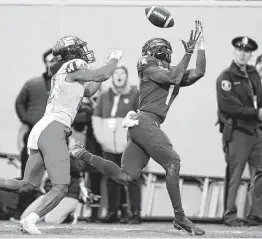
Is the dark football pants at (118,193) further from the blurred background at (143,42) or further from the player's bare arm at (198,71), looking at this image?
the player's bare arm at (198,71)

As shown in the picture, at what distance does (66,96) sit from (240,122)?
263 centimetres

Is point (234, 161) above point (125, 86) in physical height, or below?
below

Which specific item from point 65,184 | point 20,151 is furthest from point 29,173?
point 20,151

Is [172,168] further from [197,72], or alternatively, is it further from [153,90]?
[197,72]

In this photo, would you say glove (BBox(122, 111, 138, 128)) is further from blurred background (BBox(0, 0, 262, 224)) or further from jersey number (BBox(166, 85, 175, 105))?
blurred background (BBox(0, 0, 262, 224))

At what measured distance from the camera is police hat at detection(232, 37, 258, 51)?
9.29 m

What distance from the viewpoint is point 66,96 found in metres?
7.27

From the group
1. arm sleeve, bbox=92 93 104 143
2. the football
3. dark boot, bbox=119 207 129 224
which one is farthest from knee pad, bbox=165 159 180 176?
arm sleeve, bbox=92 93 104 143

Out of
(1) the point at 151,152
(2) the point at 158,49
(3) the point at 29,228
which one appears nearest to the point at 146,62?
(2) the point at 158,49

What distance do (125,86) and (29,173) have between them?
2.67 meters

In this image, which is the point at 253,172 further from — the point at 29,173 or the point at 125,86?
the point at 29,173

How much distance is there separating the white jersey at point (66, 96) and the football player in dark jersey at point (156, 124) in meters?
0.53

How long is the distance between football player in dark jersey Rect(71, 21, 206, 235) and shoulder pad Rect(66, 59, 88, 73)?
0.60 m

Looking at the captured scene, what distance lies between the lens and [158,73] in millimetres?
7473
